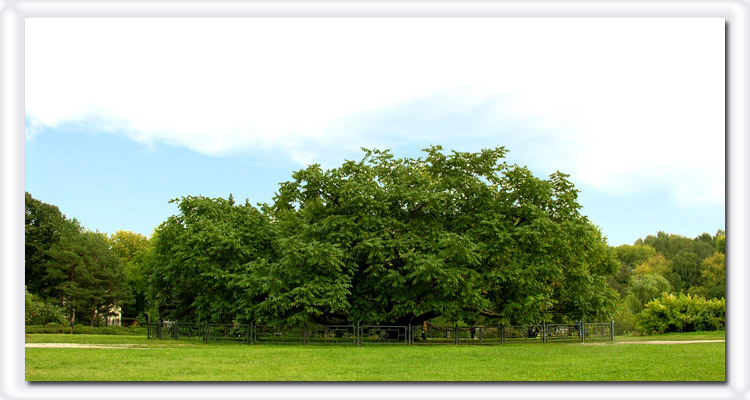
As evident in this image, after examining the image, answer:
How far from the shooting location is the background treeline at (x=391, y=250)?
25484mm

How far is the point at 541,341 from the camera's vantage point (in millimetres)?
27984

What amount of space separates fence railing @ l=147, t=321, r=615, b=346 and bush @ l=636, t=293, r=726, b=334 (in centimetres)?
960

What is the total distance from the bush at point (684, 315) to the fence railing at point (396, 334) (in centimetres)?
960

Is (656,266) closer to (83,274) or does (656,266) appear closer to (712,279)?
(712,279)

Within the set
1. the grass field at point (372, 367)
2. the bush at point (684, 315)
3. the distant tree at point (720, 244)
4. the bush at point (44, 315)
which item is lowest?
the bush at point (44, 315)

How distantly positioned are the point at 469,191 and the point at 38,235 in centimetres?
4279

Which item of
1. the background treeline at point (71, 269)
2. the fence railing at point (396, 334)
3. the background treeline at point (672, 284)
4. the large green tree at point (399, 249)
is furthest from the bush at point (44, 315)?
the background treeline at point (672, 284)

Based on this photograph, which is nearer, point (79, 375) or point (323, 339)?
point (79, 375)

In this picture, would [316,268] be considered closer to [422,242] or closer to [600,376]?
[422,242]

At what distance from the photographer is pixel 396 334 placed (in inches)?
1072

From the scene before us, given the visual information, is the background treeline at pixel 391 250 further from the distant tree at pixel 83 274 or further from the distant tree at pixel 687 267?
the distant tree at pixel 687 267

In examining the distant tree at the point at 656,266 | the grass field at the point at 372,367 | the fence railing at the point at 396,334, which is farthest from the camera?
the distant tree at the point at 656,266

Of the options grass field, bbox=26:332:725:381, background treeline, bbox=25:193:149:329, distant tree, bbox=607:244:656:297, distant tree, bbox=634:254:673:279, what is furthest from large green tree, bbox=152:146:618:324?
distant tree, bbox=607:244:656:297
